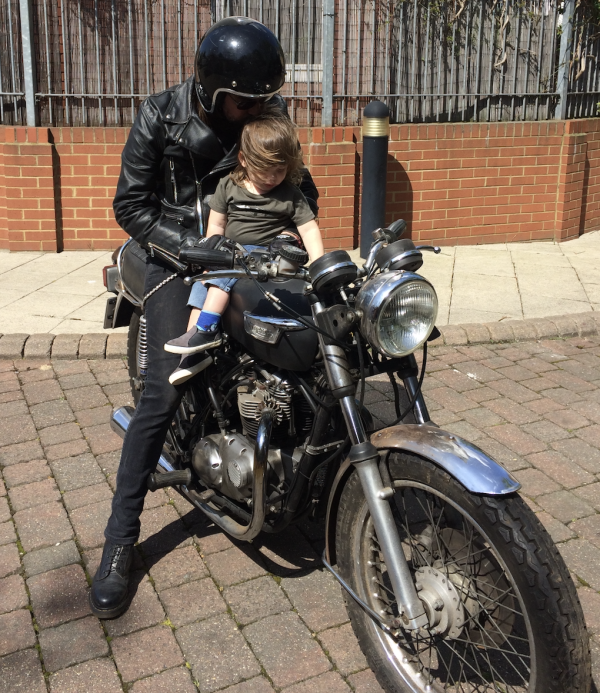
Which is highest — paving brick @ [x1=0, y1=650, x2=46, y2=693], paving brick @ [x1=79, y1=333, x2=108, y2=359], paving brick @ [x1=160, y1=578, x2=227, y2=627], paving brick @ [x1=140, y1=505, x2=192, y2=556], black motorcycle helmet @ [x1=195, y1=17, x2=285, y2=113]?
black motorcycle helmet @ [x1=195, y1=17, x2=285, y2=113]

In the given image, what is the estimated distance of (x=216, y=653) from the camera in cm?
294

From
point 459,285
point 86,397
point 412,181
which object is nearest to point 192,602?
point 86,397

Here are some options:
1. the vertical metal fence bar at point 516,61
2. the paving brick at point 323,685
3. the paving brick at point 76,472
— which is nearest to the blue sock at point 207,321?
the paving brick at point 323,685

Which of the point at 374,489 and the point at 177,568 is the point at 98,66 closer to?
the point at 177,568

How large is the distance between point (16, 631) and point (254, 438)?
3.65 ft

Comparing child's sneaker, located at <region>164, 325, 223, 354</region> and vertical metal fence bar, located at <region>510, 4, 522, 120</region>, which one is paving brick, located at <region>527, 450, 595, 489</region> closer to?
child's sneaker, located at <region>164, 325, 223, 354</region>

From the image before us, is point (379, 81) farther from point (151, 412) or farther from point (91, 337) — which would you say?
point (151, 412)

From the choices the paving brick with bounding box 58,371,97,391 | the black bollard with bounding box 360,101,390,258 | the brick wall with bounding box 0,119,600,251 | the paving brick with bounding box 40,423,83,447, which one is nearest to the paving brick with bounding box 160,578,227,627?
the paving brick with bounding box 40,423,83,447

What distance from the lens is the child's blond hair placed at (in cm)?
303

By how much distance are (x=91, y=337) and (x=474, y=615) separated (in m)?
4.02

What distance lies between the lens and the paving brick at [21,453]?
432 centimetres

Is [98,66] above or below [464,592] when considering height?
above

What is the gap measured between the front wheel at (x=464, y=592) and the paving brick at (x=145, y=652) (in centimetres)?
66

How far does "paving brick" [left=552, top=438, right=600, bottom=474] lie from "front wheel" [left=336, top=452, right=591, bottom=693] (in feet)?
5.74
